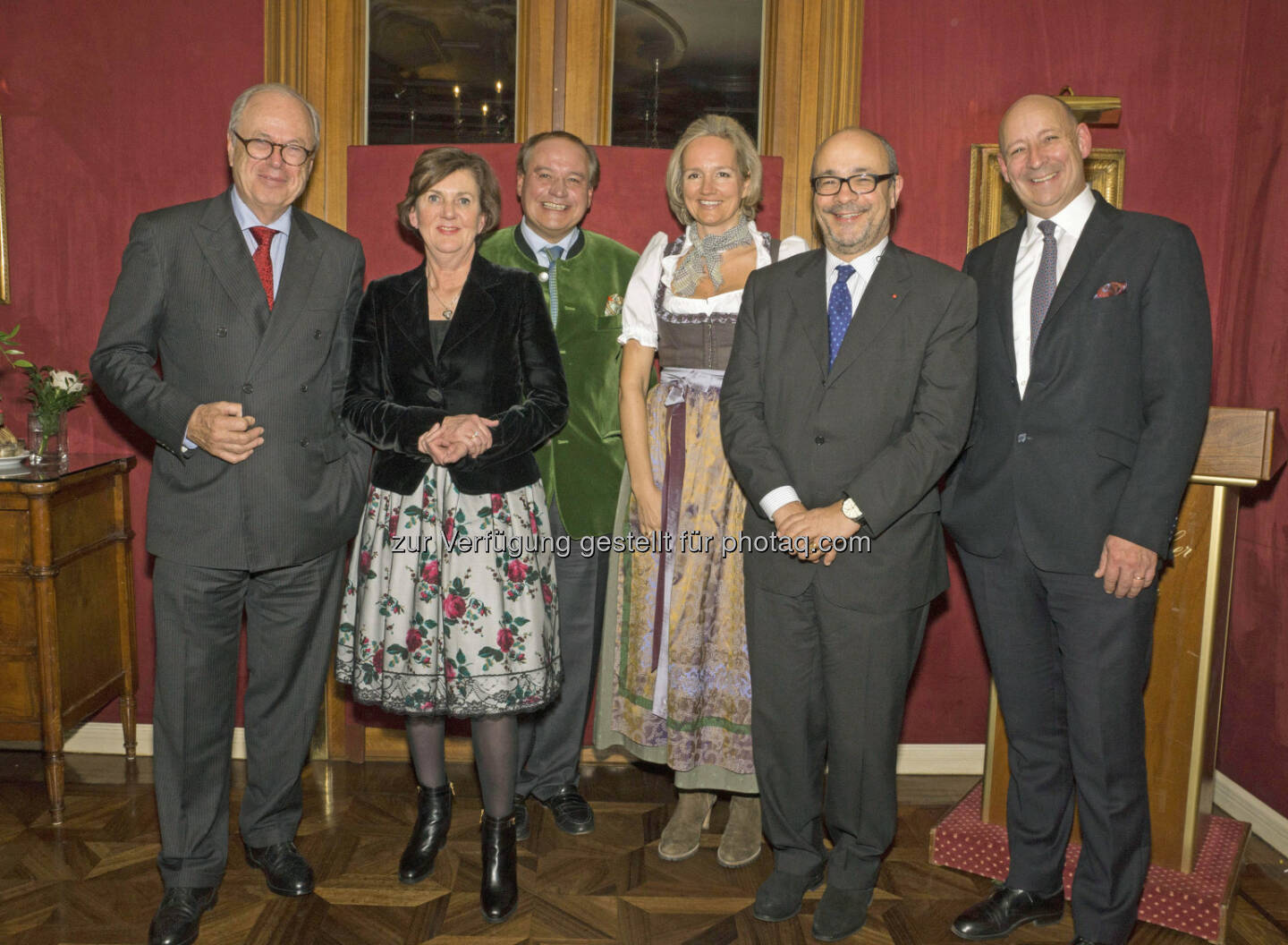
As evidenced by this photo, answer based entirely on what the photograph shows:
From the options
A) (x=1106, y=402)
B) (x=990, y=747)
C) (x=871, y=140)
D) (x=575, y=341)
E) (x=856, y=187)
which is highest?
(x=871, y=140)

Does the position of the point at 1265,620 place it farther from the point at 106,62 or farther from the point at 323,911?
the point at 106,62

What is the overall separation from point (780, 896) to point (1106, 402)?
1.42 metres

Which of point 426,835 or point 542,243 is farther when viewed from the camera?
point 542,243

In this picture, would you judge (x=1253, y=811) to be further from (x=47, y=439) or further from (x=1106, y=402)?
(x=47, y=439)

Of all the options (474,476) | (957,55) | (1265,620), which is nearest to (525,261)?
(474,476)

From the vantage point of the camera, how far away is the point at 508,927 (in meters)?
2.39

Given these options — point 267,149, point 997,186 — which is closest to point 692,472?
point 267,149

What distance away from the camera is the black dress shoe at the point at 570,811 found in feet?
9.60

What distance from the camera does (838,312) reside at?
91.4 inches

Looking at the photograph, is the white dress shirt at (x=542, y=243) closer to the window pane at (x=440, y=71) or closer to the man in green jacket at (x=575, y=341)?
the man in green jacket at (x=575, y=341)

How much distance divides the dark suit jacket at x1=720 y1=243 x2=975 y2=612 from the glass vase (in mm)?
2223

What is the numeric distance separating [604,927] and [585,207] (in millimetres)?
1959

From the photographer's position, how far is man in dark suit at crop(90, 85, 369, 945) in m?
2.26

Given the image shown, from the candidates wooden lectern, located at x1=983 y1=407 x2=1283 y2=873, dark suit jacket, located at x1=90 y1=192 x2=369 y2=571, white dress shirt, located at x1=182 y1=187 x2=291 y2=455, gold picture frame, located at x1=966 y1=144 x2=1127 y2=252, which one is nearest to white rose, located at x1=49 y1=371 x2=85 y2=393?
dark suit jacket, located at x1=90 y1=192 x2=369 y2=571
